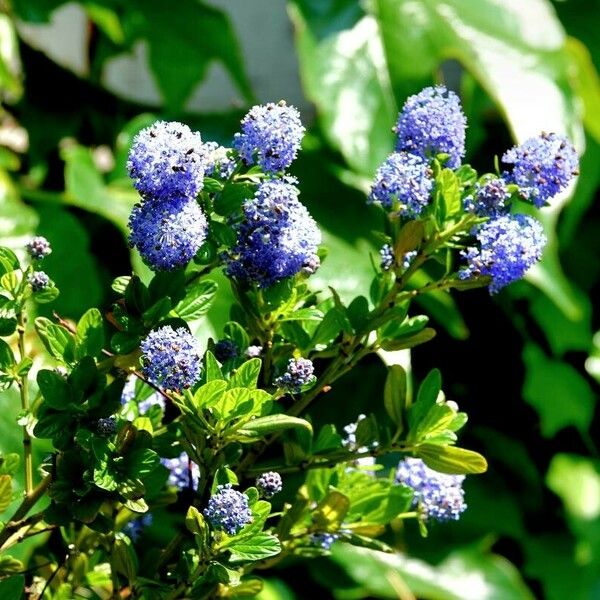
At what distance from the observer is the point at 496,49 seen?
4.31ft

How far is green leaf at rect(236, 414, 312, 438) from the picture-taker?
1.45ft

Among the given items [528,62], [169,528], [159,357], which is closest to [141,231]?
[159,357]

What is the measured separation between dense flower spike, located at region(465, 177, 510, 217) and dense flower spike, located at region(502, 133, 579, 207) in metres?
0.01

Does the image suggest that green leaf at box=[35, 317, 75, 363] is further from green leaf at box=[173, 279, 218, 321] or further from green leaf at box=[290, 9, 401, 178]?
green leaf at box=[290, 9, 401, 178]

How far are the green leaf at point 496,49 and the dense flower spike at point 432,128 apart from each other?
0.75m

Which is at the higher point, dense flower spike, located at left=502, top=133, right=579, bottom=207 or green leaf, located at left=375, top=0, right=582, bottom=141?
dense flower spike, located at left=502, top=133, right=579, bottom=207

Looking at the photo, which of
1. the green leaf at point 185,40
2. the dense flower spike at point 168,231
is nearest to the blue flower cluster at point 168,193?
the dense flower spike at point 168,231

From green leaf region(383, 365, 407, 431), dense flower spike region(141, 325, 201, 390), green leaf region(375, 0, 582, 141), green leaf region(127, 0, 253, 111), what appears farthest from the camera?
green leaf region(127, 0, 253, 111)

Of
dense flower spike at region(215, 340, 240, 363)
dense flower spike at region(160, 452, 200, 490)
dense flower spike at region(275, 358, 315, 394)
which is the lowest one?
dense flower spike at region(160, 452, 200, 490)

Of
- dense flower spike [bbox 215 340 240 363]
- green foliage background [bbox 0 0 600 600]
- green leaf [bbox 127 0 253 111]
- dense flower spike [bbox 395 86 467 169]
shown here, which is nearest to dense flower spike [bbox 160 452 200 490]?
dense flower spike [bbox 215 340 240 363]

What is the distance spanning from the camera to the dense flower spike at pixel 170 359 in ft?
1.40

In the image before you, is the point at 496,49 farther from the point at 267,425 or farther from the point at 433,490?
the point at 267,425

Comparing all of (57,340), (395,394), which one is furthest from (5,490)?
(395,394)

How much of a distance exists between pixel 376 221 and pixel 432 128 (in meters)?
0.86
